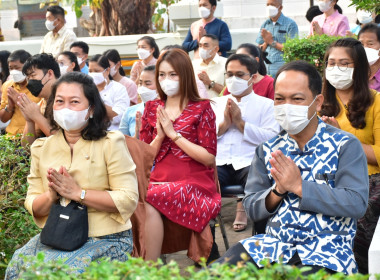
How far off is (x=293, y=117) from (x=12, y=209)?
7.53ft

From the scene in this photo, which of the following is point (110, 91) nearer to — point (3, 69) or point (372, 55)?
point (3, 69)

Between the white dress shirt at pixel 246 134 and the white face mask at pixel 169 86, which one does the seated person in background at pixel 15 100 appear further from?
the white dress shirt at pixel 246 134

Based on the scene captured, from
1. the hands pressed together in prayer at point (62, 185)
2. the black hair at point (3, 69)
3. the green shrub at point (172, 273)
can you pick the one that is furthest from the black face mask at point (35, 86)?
the green shrub at point (172, 273)

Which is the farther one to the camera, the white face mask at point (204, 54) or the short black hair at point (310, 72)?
the white face mask at point (204, 54)

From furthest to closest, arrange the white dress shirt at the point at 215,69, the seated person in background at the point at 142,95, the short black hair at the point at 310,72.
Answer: the white dress shirt at the point at 215,69 < the seated person in background at the point at 142,95 < the short black hair at the point at 310,72

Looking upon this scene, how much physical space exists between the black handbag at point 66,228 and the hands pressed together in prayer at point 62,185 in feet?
0.26

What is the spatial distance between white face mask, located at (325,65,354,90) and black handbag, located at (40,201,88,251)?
207cm

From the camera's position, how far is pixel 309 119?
398cm

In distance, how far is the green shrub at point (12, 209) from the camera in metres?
4.90

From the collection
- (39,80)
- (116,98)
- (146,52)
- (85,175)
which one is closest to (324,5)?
(146,52)

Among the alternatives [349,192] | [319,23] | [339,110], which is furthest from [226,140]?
[319,23]

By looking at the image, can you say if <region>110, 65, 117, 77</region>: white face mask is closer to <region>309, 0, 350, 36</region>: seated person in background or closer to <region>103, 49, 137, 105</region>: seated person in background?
<region>103, 49, 137, 105</region>: seated person in background

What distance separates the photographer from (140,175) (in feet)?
15.8

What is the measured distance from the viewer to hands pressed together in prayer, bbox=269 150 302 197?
373 centimetres
